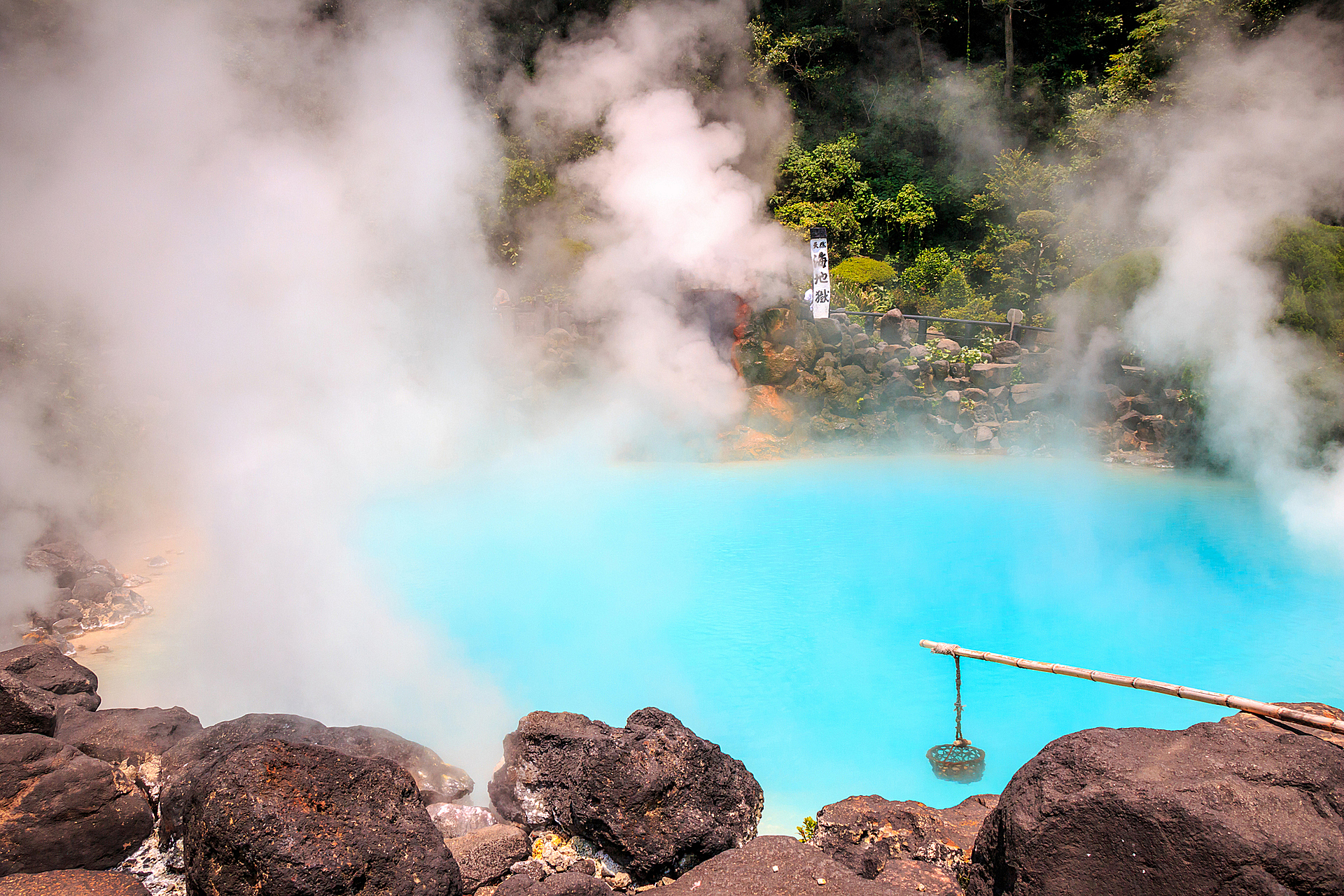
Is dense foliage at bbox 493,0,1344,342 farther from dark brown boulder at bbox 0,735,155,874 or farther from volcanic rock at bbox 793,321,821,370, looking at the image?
dark brown boulder at bbox 0,735,155,874

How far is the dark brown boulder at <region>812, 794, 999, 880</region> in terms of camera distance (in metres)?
3.51

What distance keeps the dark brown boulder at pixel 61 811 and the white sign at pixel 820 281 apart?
11.3 m

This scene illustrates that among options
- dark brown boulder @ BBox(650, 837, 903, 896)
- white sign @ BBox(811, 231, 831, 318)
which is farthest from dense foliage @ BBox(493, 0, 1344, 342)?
dark brown boulder @ BBox(650, 837, 903, 896)

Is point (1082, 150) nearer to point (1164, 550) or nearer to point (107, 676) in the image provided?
point (1164, 550)

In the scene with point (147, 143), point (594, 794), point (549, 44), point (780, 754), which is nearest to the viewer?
point (594, 794)

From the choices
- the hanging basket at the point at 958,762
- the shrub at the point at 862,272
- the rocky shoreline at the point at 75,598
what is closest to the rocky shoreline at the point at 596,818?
the hanging basket at the point at 958,762

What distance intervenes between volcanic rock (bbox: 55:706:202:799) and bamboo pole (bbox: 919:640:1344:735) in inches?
165

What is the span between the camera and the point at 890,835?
363 centimetres

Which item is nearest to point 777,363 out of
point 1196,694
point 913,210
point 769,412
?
point 769,412

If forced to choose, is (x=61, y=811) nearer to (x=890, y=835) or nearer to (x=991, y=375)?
(x=890, y=835)

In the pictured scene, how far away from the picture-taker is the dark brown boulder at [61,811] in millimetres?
3326

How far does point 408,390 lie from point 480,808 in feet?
24.3

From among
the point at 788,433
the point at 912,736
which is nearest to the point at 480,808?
the point at 912,736

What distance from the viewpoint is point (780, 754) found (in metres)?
5.44
